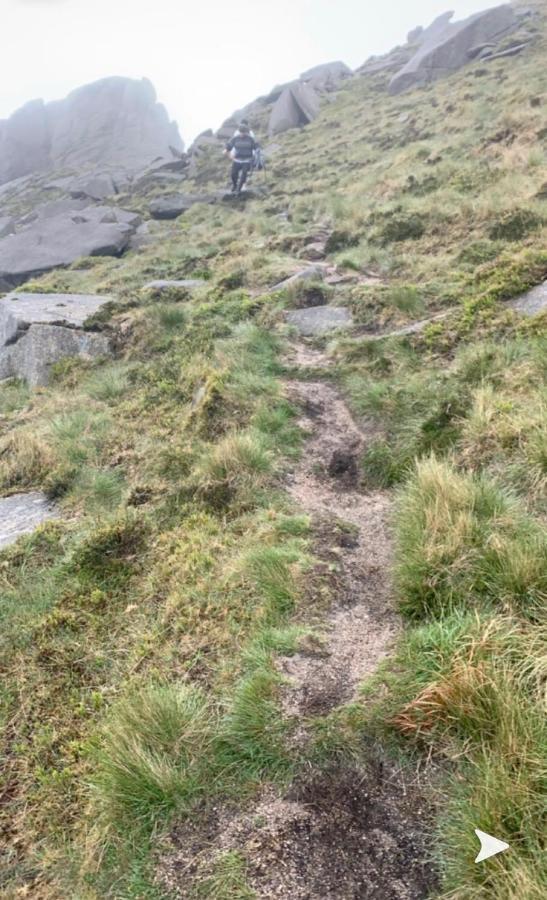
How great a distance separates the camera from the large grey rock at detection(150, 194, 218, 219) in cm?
2912

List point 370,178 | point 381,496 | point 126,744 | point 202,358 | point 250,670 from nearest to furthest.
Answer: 1. point 126,744
2. point 250,670
3. point 381,496
4. point 202,358
5. point 370,178

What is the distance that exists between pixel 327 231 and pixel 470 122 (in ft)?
32.5

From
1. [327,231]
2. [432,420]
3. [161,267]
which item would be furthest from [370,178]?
[432,420]

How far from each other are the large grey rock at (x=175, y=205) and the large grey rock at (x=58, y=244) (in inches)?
89.4

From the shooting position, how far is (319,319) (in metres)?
10.8

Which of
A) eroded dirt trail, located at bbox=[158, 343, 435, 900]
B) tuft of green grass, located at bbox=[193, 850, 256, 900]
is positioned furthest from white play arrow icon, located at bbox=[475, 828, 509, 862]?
tuft of green grass, located at bbox=[193, 850, 256, 900]

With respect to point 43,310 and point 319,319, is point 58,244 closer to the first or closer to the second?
point 43,310

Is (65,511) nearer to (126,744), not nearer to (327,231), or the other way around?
(126,744)

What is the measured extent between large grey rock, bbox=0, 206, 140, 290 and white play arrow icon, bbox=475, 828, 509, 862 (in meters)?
24.7

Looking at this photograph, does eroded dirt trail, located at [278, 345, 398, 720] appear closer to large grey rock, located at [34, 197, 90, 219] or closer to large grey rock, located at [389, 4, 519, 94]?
large grey rock, located at [34, 197, 90, 219]

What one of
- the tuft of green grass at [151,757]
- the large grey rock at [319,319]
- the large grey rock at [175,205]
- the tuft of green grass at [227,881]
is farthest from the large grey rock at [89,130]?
the tuft of green grass at [227,881]

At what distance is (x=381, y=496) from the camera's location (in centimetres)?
582

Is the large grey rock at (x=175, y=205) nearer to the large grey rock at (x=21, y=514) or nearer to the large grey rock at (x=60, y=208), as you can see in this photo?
the large grey rock at (x=60, y=208)

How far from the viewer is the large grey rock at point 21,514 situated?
6.24m
